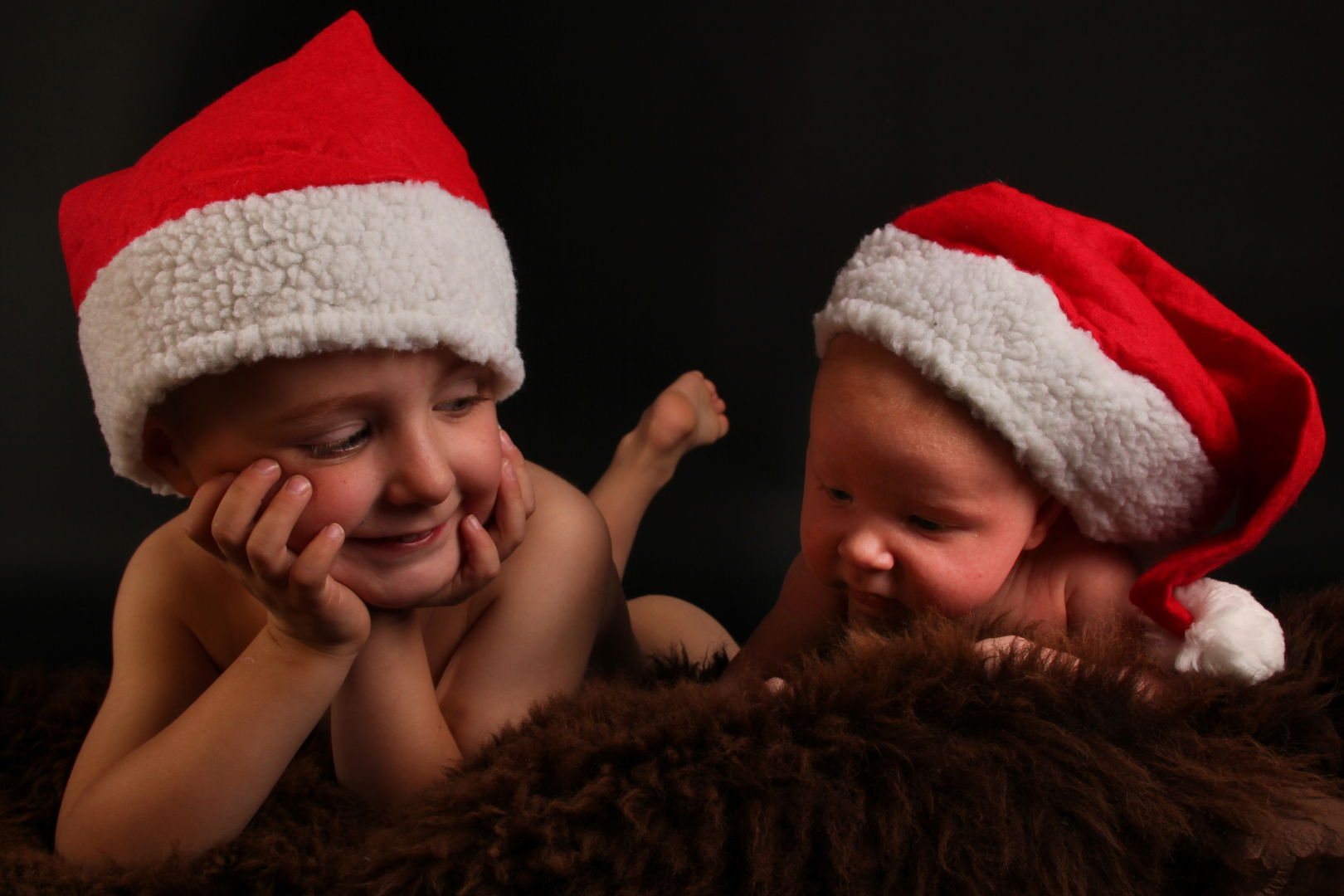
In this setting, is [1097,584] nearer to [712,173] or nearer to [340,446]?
[340,446]

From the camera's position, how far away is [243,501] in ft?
2.86

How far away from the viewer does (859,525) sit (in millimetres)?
1086

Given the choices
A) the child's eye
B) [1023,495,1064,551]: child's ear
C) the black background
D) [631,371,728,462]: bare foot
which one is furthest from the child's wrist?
the black background

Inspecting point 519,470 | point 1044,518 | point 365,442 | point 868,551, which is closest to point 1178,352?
point 1044,518

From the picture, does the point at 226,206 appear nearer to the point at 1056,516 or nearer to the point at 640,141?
the point at 1056,516

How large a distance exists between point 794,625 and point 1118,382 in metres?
0.49

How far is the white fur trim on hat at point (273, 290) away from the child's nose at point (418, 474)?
83 mm

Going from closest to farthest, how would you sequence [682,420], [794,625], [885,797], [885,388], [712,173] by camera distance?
[885,797] < [885,388] < [794,625] < [682,420] < [712,173]

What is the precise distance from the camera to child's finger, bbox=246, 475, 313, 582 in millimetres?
870

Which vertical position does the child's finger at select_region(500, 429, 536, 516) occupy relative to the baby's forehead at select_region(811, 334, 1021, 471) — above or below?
below

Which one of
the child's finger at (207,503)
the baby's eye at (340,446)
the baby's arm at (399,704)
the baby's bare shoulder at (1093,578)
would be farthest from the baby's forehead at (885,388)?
the child's finger at (207,503)

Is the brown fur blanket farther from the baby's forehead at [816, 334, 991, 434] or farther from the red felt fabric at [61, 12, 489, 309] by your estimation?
the red felt fabric at [61, 12, 489, 309]

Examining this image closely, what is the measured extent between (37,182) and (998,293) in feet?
5.61

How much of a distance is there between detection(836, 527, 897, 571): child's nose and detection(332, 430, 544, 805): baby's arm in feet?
1.08
